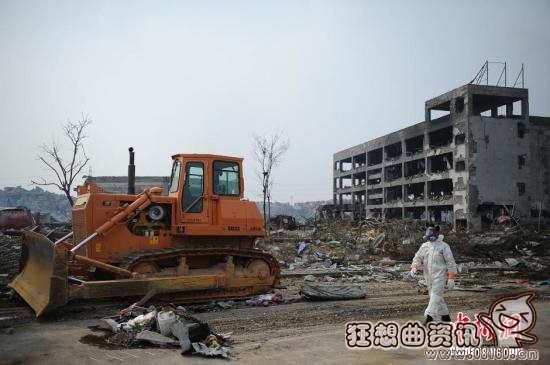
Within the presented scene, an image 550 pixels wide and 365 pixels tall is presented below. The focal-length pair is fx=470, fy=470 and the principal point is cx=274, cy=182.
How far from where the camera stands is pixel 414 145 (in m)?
47.7

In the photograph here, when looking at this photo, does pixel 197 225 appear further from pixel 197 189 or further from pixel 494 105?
pixel 494 105

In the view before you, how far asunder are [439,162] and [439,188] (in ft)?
8.37

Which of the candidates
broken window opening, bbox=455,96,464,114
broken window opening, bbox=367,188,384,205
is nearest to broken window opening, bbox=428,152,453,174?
broken window opening, bbox=455,96,464,114

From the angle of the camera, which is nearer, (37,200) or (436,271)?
(436,271)

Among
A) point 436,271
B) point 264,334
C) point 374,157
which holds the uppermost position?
point 374,157

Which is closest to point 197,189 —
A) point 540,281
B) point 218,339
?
point 218,339

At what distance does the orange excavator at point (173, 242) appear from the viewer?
349 inches

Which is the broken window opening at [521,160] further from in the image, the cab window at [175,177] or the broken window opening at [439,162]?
the cab window at [175,177]

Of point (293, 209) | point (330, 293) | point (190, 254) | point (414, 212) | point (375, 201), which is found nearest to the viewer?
point (190, 254)

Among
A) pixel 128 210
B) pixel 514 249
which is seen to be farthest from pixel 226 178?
pixel 514 249

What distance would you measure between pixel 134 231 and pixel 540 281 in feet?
39.8

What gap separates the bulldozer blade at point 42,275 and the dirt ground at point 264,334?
324mm

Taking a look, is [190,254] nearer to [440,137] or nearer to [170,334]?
[170,334]

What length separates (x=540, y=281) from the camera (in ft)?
47.1
